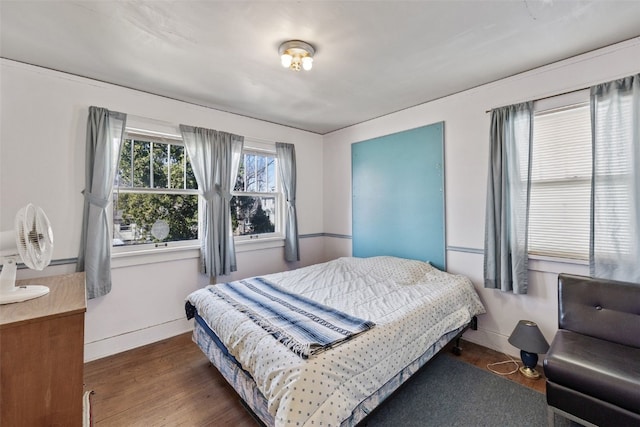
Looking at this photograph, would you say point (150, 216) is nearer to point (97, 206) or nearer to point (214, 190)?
point (97, 206)

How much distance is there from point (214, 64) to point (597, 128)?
3002 mm

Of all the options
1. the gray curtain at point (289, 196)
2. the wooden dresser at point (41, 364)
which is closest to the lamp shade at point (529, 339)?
the gray curtain at point (289, 196)

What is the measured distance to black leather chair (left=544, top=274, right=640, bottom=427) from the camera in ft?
4.54

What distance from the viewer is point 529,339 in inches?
84.0

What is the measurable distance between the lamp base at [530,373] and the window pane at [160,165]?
376 centimetres

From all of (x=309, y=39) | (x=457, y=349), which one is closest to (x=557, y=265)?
(x=457, y=349)

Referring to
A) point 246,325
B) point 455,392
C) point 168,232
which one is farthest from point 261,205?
point 455,392

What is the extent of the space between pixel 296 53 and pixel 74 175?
7.19 ft

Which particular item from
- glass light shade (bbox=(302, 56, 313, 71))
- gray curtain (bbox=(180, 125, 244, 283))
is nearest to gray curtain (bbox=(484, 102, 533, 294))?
glass light shade (bbox=(302, 56, 313, 71))

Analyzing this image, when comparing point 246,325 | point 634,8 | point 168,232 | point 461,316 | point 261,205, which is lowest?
point 461,316

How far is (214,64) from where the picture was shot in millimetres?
2199

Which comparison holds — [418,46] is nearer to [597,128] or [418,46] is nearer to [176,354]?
[597,128]

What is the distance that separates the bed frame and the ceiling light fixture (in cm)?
205

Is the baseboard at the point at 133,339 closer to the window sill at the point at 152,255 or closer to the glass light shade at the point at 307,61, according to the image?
the window sill at the point at 152,255
